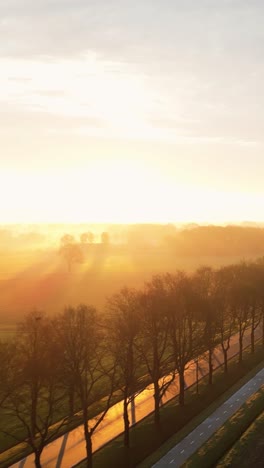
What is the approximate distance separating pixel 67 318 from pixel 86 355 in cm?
421

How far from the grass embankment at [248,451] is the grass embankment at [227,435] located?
88cm

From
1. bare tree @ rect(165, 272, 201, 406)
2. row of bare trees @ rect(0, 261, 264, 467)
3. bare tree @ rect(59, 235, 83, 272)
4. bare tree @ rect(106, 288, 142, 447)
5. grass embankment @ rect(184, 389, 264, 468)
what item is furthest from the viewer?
bare tree @ rect(59, 235, 83, 272)

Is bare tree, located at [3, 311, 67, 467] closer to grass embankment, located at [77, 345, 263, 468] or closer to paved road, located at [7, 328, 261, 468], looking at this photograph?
paved road, located at [7, 328, 261, 468]

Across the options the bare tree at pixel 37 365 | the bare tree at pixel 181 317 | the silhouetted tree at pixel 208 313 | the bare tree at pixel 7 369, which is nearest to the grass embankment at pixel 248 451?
the bare tree at pixel 181 317

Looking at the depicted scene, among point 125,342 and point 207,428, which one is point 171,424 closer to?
point 207,428

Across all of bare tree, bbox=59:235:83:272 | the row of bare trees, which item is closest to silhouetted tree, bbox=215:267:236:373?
the row of bare trees

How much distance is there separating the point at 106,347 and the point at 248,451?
59.5ft

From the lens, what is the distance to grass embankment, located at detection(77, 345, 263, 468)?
168ft

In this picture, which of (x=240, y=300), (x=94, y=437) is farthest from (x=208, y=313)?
(x=94, y=437)

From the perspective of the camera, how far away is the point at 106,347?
5462 cm

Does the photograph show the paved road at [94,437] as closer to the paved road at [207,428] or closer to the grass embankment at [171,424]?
the grass embankment at [171,424]

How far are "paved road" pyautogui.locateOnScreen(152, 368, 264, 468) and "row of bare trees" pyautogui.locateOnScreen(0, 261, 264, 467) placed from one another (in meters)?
5.15

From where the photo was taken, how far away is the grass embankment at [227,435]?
47.4 meters

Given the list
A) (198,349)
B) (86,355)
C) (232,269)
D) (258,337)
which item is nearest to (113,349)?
(86,355)
